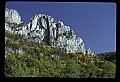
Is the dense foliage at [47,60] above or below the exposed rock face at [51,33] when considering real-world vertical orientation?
below

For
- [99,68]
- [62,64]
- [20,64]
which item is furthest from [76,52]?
[20,64]

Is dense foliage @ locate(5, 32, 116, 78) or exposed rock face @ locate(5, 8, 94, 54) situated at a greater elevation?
exposed rock face @ locate(5, 8, 94, 54)

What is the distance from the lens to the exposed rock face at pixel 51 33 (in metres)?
2.13

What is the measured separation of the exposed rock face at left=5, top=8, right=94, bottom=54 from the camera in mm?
2131

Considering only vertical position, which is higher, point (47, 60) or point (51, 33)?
point (51, 33)

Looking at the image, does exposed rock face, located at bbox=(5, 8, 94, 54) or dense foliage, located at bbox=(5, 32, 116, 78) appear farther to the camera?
dense foliage, located at bbox=(5, 32, 116, 78)

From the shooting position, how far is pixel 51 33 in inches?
86.5

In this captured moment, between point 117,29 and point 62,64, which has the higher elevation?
point 117,29

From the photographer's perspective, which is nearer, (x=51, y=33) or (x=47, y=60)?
(x=51, y=33)

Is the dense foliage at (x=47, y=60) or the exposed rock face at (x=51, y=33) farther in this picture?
the dense foliage at (x=47, y=60)
